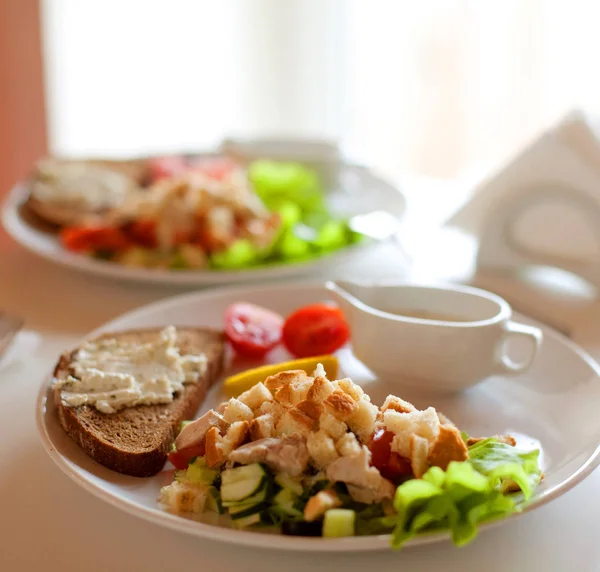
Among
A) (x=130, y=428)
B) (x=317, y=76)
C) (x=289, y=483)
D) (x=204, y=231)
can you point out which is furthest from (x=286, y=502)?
(x=317, y=76)

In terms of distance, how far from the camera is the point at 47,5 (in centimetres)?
604

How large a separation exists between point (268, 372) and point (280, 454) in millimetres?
483

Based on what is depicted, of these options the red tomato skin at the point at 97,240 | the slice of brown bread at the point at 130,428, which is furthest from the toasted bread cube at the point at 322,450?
the red tomato skin at the point at 97,240

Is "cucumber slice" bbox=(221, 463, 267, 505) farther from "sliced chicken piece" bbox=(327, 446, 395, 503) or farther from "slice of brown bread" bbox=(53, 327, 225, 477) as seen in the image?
"slice of brown bread" bbox=(53, 327, 225, 477)

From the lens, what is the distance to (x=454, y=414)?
1.94 m

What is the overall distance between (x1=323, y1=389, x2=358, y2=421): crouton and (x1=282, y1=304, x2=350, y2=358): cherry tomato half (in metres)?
0.72

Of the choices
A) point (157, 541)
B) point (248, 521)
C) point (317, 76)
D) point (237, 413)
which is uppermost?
point (317, 76)

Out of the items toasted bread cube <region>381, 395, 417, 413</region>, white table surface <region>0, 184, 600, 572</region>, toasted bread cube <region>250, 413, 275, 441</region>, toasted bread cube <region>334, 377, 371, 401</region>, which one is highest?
toasted bread cube <region>334, 377, 371, 401</region>

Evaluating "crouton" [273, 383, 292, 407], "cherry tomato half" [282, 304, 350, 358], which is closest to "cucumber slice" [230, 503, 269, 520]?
"crouton" [273, 383, 292, 407]

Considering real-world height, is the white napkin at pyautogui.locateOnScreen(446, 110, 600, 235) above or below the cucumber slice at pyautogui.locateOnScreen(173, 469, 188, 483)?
above

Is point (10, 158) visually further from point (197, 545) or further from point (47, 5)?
point (197, 545)

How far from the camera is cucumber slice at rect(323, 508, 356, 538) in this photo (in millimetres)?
1361

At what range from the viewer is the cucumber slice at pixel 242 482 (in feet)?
4.65

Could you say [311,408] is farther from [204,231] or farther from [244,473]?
[204,231]
